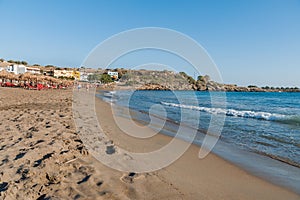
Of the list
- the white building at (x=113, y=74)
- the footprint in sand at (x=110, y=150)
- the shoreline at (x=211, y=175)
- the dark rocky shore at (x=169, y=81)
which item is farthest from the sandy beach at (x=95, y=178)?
the white building at (x=113, y=74)

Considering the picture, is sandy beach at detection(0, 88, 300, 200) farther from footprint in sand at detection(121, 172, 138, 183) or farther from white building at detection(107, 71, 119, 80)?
white building at detection(107, 71, 119, 80)

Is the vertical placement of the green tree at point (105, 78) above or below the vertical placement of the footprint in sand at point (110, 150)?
above

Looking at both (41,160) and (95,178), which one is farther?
(41,160)

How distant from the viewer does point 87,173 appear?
10.2 feet

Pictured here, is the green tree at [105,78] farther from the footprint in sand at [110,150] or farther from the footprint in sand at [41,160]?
the footprint in sand at [41,160]

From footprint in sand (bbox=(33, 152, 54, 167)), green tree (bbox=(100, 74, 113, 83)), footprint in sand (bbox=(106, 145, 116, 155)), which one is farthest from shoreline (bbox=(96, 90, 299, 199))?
green tree (bbox=(100, 74, 113, 83))

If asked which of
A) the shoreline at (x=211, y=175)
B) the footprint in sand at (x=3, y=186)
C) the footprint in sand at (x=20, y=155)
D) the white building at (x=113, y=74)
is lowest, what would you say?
the shoreline at (x=211, y=175)

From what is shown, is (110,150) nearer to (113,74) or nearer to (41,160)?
(41,160)

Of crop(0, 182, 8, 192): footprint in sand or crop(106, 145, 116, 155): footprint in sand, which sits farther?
crop(106, 145, 116, 155): footprint in sand

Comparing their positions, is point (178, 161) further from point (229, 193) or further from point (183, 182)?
point (229, 193)

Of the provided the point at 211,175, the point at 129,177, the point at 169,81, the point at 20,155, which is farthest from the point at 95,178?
the point at 169,81

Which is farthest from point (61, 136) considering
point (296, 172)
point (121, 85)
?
point (121, 85)

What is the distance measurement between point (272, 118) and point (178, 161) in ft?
39.4

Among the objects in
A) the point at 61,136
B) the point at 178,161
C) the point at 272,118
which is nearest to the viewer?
the point at 178,161
